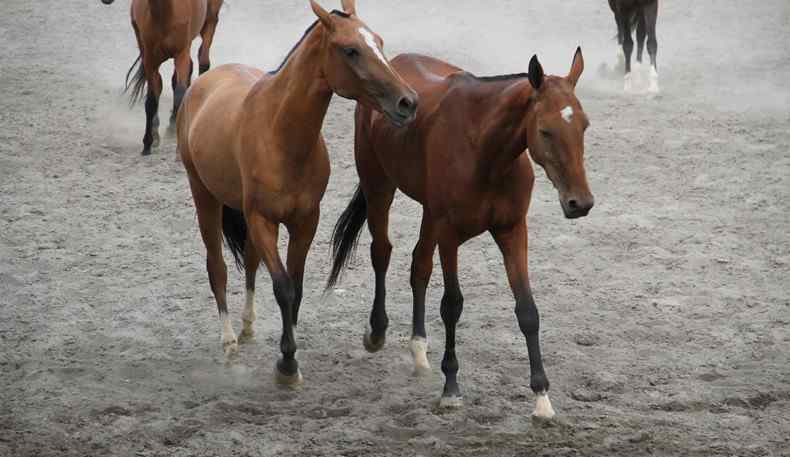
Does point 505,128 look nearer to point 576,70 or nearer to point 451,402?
point 576,70

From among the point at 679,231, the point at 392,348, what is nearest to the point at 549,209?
the point at 679,231

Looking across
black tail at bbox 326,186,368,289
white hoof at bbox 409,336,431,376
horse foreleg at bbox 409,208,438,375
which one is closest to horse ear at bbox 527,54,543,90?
horse foreleg at bbox 409,208,438,375

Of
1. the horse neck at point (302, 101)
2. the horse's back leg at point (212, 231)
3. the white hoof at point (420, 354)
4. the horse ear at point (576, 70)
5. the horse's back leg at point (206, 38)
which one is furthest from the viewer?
the horse's back leg at point (206, 38)

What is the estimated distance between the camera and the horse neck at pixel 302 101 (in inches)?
223

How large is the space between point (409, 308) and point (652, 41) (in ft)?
19.6

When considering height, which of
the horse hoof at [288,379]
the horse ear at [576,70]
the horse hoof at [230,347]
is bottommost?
the horse hoof at [230,347]

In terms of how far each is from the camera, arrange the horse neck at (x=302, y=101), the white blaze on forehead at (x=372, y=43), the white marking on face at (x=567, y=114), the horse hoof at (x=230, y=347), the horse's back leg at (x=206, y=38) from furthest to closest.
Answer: the horse's back leg at (x=206, y=38)
the horse hoof at (x=230, y=347)
the horse neck at (x=302, y=101)
the white blaze on forehead at (x=372, y=43)
the white marking on face at (x=567, y=114)

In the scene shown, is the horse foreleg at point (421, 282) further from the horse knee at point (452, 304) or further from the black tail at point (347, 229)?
the black tail at point (347, 229)

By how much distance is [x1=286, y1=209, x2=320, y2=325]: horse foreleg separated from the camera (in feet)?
19.6

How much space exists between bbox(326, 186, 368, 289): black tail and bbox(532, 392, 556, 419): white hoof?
1684 mm

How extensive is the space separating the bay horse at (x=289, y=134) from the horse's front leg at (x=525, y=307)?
2.45 feet

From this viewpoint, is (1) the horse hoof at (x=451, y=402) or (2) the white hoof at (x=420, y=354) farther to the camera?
(2) the white hoof at (x=420, y=354)

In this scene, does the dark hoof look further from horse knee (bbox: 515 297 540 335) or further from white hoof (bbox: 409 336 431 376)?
horse knee (bbox: 515 297 540 335)

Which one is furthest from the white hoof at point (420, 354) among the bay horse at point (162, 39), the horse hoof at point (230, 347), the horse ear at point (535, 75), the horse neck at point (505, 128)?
the bay horse at point (162, 39)
